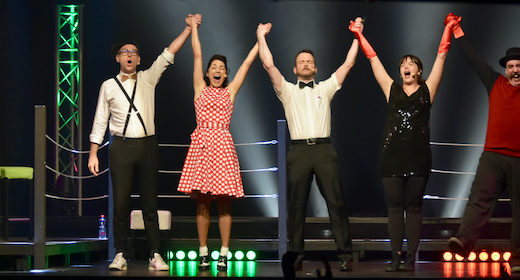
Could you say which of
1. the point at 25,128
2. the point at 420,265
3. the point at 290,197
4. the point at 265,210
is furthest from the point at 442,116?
the point at 25,128

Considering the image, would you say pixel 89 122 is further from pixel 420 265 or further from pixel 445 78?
pixel 420 265

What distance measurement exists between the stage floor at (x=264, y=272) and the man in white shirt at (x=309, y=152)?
0.23m

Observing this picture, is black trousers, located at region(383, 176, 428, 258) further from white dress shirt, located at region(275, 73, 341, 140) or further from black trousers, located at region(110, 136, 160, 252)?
black trousers, located at region(110, 136, 160, 252)

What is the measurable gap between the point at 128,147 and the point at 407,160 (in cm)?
178

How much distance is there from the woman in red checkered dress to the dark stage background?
296 cm

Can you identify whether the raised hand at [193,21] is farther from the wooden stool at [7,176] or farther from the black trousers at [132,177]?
the wooden stool at [7,176]

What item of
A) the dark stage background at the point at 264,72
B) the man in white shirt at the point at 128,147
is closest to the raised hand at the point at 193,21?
the man in white shirt at the point at 128,147

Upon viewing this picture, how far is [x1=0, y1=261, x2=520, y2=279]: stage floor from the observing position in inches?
192

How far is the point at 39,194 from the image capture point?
5789 millimetres

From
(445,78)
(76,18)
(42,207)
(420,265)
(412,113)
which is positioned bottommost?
(420,265)

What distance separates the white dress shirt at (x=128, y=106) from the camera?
5.60 metres

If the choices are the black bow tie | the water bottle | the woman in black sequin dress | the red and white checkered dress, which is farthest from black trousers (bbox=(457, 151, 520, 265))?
the water bottle

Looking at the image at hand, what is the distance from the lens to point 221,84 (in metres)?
5.71

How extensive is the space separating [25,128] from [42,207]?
10.8 feet
